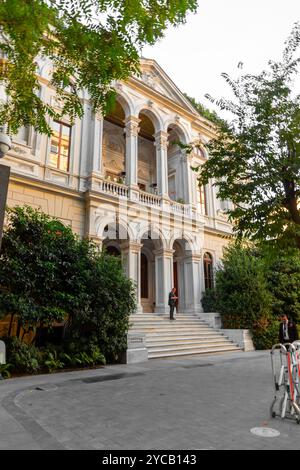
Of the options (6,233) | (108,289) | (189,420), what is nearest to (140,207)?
(108,289)

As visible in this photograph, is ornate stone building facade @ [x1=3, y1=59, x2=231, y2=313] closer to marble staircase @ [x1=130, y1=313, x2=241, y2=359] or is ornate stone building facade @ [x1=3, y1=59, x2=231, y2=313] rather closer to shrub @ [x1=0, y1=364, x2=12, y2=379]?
marble staircase @ [x1=130, y1=313, x2=241, y2=359]

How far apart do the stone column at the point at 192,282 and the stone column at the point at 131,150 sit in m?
5.81

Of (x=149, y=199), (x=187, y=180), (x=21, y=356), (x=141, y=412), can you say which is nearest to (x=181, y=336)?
(x=21, y=356)

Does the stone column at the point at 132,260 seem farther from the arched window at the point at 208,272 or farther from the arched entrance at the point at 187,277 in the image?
the arched window at the point at 208,272

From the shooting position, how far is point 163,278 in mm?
Result: 17000

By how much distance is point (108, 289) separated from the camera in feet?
33.8

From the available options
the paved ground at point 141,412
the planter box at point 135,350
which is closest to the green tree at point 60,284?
the planter box at point 135,350

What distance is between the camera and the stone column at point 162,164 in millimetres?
18344

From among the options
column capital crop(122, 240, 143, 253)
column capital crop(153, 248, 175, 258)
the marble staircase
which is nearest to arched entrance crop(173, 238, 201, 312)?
column capital crop(153, 248, 175, 258)

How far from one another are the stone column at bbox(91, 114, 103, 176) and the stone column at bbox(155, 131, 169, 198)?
4201 millimetres

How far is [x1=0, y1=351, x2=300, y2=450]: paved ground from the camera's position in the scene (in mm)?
3562

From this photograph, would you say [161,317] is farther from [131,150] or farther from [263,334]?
[131,150]

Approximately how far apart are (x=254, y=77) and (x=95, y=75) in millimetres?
5054
